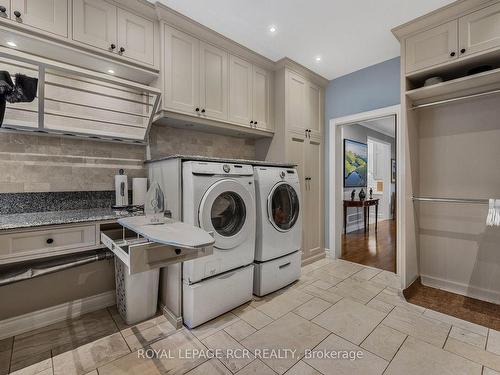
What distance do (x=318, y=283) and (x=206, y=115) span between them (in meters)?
2.21

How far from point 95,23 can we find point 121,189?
1.34 metres

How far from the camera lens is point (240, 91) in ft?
9.13

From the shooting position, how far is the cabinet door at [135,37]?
6.53 feet

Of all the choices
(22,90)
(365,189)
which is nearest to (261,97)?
(22,90)

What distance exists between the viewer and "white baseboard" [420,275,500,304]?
221 centimetres

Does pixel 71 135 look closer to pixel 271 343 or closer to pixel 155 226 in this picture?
pixel 155 226

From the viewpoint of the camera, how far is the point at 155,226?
1.32 meters

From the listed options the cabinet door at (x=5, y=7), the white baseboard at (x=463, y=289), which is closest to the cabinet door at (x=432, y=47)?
the white baseboard at (x=463, y=289)

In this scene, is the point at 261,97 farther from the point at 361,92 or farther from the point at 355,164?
the point at 355,164

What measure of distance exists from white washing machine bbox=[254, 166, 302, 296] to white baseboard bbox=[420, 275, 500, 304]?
141cm

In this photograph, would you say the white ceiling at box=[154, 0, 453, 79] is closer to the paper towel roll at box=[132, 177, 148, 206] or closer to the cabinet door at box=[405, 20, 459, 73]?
the cabinet door at box=[405, 20, 459, 73]

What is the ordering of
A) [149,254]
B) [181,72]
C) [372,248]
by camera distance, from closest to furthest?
[149,254], [181,72], [372,248]

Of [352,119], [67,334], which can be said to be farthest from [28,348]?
[352,119]

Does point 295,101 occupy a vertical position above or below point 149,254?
above
